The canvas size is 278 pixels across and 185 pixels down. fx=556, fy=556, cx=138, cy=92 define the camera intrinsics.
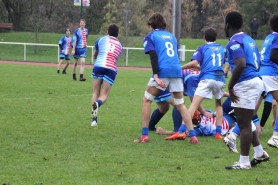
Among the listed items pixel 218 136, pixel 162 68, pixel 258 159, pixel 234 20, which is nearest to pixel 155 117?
pixel 218 136

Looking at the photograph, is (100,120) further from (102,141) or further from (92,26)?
(92,26)

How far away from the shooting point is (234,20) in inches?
265

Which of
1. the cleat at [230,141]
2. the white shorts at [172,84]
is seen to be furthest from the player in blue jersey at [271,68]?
the white shorts at [172,84]

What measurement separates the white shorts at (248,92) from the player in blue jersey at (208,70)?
206 cm

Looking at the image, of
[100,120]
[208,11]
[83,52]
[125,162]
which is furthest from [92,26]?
[125,162]

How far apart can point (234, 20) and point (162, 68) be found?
1.87 m

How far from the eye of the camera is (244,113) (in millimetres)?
6695

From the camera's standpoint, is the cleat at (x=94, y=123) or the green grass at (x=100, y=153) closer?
the green grass at (x=100, y=153)

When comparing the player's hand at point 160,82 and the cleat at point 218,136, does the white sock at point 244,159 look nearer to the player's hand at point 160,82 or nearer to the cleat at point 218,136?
the player's hand at point 160,82

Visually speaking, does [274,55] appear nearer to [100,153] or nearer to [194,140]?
[194,140]

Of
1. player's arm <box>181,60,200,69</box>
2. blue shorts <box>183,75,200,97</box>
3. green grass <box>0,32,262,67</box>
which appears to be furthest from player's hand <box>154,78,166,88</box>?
green grass <box>0,32,262,67</box>

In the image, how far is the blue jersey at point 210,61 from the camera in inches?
348

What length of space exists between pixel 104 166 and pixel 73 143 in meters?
1.62

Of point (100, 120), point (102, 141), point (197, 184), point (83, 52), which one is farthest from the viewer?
point (83, 52)
